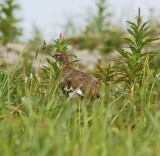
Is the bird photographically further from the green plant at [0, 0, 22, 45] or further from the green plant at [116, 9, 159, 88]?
the green plant at [0, 0, 22, 45]

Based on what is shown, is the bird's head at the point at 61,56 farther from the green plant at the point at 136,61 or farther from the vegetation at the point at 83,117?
the green plant at the point at 136,61

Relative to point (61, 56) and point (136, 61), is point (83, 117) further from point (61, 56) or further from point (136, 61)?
point (61, 56)

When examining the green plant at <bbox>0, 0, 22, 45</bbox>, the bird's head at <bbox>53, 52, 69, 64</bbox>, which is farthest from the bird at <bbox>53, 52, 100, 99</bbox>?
the green plant at <bbox>0, 0, 22, 45</bbox>

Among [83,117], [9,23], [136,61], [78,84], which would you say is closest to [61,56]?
[78,84]

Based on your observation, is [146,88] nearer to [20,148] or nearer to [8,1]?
[20,148]

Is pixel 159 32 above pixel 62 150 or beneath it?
above

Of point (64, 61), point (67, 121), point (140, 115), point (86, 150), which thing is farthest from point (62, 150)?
point (64, 61)

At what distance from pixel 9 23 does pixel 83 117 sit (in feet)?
21.3

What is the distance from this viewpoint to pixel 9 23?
36.7 feet

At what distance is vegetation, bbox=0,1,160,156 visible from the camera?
3492 millimetres

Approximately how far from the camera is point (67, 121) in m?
5.01

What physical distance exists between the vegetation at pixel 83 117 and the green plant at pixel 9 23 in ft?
16.5

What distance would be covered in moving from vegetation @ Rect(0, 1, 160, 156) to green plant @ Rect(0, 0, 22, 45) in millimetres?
5022

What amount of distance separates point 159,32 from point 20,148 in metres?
7.97
